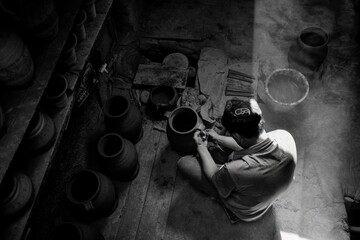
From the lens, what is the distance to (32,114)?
7.89 ft

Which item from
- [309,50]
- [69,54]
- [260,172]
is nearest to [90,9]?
[69,54]

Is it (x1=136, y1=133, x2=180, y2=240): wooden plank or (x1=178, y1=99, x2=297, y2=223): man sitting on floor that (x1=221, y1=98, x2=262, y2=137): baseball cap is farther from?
(x1=136, y1=133, x2=180, y2=240): wooden plank

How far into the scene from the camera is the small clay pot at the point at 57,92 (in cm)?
299

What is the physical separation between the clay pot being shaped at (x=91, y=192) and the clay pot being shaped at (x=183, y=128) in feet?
2.95

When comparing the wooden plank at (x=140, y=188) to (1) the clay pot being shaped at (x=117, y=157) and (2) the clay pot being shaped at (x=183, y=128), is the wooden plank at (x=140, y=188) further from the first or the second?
(2) the clay pot being shaped at (x=183, y=128)

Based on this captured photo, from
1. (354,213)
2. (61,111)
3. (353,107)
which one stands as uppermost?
(61,111)

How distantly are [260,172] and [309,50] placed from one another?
2391mm

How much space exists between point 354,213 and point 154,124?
2772 millimetres

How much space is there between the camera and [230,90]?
4.22m

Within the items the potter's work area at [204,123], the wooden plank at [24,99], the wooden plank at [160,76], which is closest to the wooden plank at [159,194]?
the potter's work area at [204,123]

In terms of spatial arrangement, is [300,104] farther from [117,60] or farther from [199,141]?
[117,60]

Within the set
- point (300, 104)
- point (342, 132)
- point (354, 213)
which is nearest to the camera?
point (354, 213)

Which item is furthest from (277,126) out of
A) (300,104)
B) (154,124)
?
(154,124)

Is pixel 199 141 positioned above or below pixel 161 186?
above
